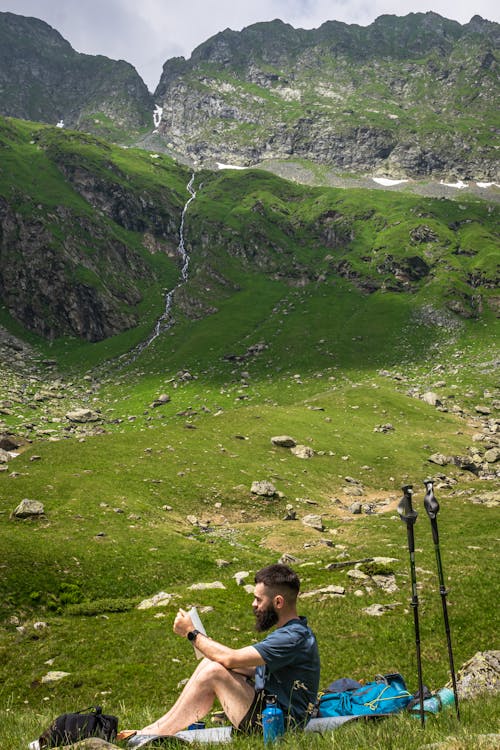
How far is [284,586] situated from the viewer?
7.48 meters

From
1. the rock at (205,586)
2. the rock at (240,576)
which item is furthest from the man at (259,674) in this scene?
the rock at (240,576)

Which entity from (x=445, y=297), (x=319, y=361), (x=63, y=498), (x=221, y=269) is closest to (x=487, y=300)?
(x=445, y=297)

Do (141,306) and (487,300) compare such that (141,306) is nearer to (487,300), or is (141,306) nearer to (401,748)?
(487,300)

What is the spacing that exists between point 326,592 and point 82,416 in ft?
206

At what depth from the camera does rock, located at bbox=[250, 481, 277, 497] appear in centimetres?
3819

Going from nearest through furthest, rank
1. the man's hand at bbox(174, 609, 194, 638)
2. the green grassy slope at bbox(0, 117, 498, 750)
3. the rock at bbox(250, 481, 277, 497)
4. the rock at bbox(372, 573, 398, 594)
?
1. the man's hand at bbox(174, 609, 194, 638)
2. the green grassy slope at bbox(0, 117, 498, 750)
3. the rock at bbox(372, 573, 398, 594)
4. the rock at bbox(250, 481, 277, 497)

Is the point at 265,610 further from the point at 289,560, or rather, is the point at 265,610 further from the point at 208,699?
the point at 289,560

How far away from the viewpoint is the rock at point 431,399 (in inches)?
2905

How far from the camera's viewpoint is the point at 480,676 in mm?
9578

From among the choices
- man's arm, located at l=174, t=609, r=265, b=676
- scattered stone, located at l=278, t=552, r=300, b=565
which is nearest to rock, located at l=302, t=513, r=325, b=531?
scattered stone, located at l=278, t=552, r=300, b=565

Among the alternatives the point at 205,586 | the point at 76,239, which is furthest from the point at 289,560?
the point at 76,239

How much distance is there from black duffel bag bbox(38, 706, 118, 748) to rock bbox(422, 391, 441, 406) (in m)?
73.3

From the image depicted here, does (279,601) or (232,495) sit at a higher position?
(279,601)

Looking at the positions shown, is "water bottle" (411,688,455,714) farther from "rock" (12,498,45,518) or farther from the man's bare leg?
"rock" (12,498,45,518)
